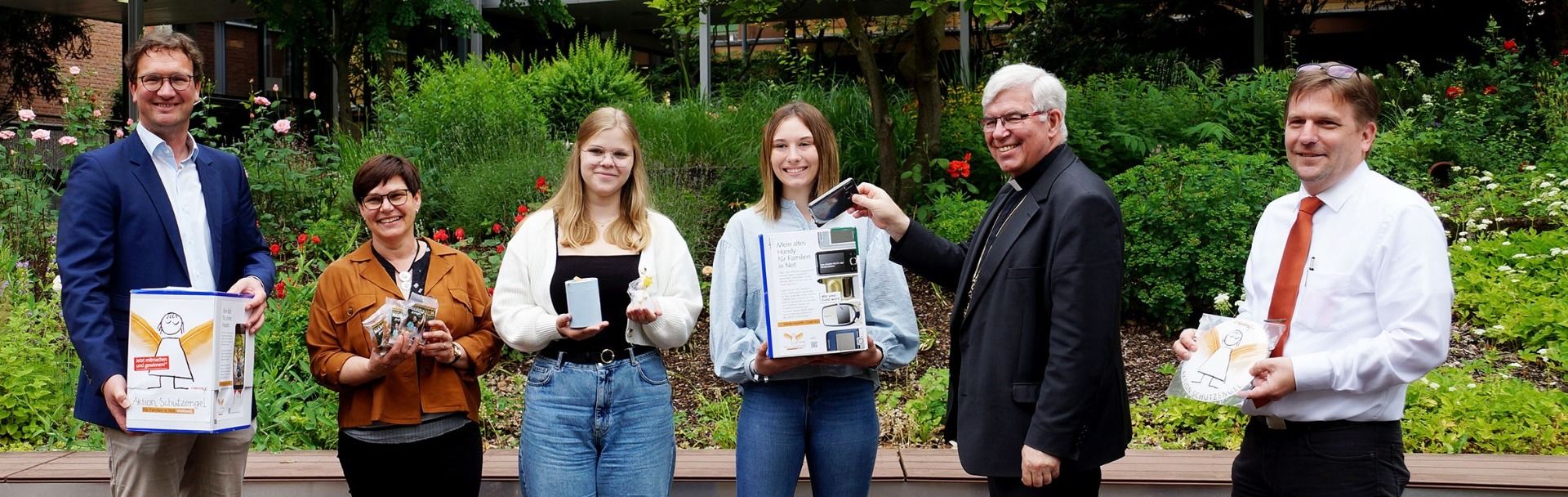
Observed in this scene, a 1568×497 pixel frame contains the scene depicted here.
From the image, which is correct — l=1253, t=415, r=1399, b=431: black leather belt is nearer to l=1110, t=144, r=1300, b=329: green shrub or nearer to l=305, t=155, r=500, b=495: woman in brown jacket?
l=305, t=155, r=500, b=495: woman in brown jacket

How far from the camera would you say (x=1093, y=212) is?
2.47m

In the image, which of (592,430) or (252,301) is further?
(592,430)

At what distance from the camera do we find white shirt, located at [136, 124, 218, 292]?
2.99 meters

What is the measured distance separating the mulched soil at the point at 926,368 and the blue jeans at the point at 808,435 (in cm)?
190

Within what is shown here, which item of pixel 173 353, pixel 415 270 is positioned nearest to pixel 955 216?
pixel 415 270

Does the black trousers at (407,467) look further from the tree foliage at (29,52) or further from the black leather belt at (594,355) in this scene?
the tree foliage at (29,52)

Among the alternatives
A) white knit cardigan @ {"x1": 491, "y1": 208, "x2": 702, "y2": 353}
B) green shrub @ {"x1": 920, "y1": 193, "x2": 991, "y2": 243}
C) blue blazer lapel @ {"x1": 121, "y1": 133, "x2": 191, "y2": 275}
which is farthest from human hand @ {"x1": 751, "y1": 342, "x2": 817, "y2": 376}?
green shrub @ {"x1": 920, "y1": 193, "x2": 991, "y2": 243}

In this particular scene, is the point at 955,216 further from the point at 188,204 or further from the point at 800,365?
the point at 188,204

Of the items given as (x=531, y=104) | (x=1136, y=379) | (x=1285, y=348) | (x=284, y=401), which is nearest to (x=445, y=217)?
(x=531, y=104)

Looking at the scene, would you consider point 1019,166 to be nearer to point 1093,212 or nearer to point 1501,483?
point 1093,212

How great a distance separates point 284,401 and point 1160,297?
4317 mm

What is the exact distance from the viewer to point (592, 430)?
3.13m

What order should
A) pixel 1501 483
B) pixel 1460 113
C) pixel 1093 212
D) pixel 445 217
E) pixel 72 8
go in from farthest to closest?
pixel 72 8 → pixel 1460 113 → pixel 445 217 → pixel 1501 483 → pixel 1093 212

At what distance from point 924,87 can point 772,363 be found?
16.5 ft
